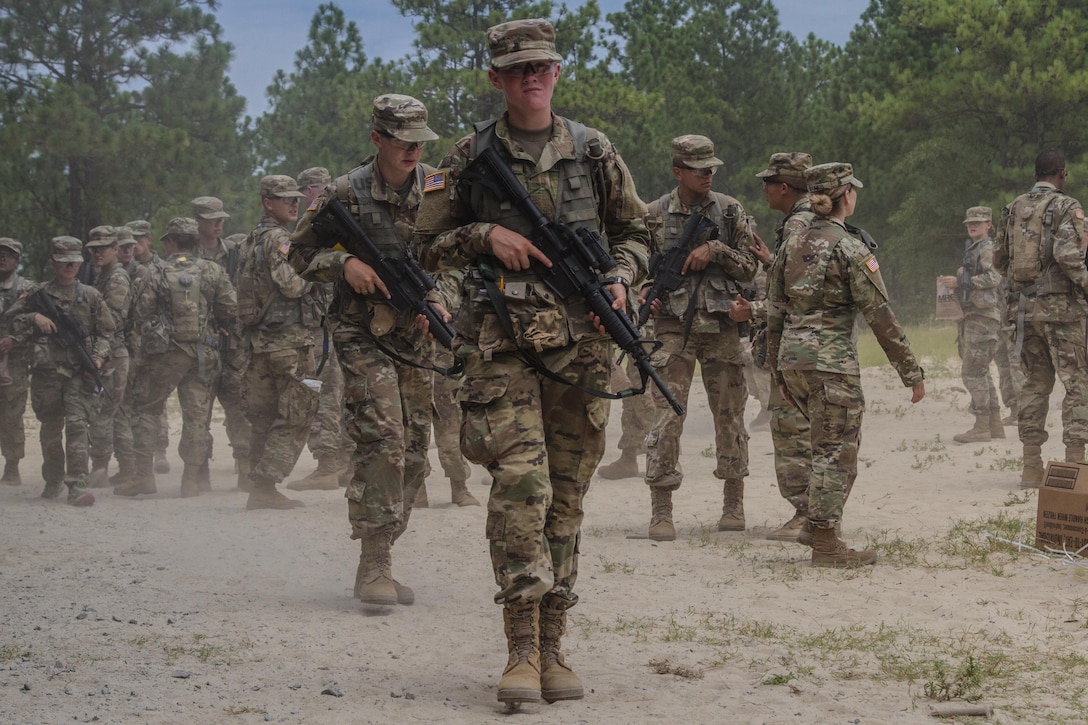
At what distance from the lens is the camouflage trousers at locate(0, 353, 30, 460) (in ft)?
41.3

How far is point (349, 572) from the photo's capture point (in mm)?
8000

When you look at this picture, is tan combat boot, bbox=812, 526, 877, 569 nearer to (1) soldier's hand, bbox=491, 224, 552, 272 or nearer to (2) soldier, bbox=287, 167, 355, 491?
(1) soldier's hand, bbox=491, 224, 552, 272

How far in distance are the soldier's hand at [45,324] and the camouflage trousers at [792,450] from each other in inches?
258

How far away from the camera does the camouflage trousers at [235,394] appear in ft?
41.0

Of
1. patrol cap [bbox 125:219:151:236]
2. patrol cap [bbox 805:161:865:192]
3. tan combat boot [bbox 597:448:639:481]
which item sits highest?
patrol cap [bbox 125:219:151:236]

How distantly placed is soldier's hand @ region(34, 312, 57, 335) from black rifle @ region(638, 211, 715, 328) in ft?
18.7

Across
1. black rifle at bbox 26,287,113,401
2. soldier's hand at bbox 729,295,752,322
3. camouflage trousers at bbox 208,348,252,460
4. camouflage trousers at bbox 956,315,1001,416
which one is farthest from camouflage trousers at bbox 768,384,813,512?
black rifle at bbox 26,287,113,401

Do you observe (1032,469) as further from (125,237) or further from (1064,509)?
(125,237)

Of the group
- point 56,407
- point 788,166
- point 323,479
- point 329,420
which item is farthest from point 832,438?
point 56,407

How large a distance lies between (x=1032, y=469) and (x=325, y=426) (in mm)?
6099

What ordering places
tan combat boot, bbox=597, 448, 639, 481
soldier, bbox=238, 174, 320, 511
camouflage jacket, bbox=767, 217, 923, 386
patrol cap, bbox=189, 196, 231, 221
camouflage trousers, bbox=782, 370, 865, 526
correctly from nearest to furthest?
→ camouflage jacket, bbox=767, 217, 923, 386 → camouflage trousers, bbox=782, 370, 865, 526 → soldier, bbox=238, 174, 320, 511 → tan combat boot, bbox=597, 448, 639, 481 → patrol cap, bbox=189, 196, 231, 221

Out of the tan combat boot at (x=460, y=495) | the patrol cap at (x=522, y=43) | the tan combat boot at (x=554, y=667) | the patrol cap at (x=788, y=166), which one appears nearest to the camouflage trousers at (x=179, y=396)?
the tan combat boot at (x=460, y=495)

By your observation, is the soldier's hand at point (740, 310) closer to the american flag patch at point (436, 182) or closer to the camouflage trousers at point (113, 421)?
the american flag patch at point (436, 182)

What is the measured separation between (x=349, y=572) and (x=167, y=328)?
502 centimetres
